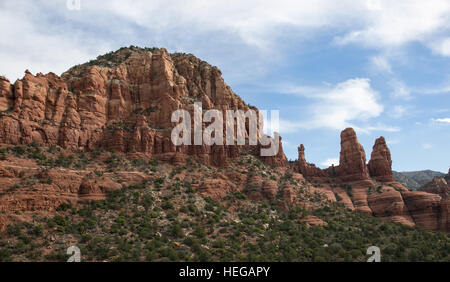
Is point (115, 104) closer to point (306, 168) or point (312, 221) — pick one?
point (312, 221)

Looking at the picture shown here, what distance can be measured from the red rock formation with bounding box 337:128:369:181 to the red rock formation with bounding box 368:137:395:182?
8.57 ft

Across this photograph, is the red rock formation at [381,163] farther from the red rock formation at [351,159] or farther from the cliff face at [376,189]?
the red rock formation at [351,159]

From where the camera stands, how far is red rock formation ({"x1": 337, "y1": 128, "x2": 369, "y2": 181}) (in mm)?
89062

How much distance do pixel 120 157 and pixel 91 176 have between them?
963cm

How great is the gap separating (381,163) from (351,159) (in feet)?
24.5

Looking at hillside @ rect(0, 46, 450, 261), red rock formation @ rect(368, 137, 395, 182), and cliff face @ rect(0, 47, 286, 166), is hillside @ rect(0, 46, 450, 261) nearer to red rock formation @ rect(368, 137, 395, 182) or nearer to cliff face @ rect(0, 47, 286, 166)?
cliff face @ rect(0, 47, 286, 166)

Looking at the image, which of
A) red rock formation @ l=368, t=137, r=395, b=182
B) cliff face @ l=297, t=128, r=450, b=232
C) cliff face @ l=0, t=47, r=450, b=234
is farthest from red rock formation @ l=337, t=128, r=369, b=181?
red rock formation @ l=368, t=137, r=395, b=182

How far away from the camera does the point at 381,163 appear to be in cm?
9106

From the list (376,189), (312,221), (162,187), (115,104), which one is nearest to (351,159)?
(376,189)

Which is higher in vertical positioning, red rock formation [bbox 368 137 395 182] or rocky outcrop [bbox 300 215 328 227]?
red rock formation [bbox 368 137 395 182]

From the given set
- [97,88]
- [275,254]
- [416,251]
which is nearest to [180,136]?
[97,88]

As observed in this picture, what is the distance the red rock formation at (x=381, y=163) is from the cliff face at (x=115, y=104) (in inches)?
985

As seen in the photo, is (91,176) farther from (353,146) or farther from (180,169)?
(353,146)

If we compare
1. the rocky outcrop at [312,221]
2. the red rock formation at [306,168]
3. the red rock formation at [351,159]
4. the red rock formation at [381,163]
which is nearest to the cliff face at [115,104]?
the red rock formation at [306,168]
